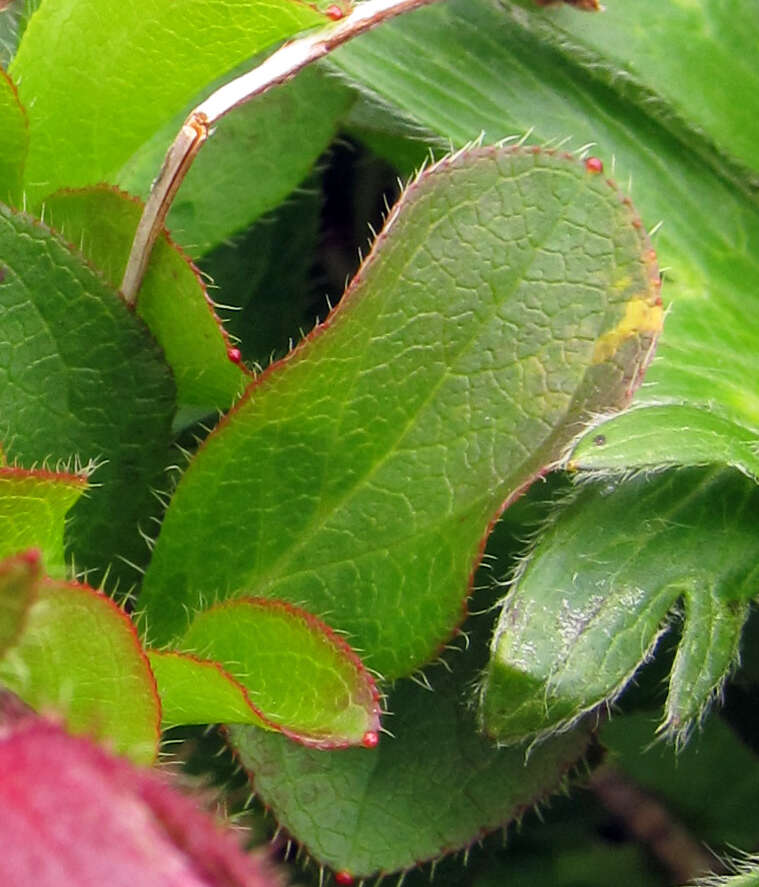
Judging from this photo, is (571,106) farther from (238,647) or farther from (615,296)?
(238,647)

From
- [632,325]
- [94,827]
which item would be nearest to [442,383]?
[632,325]

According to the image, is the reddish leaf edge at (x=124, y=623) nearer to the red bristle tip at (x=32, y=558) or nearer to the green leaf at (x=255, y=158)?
the red bristle tip at (x=32, y=558)

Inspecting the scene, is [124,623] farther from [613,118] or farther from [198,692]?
[613,118]

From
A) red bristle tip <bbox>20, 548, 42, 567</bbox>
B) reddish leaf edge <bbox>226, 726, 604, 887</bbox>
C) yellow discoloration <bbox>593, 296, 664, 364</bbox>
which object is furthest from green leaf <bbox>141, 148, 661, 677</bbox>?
red bristle tip <bbox>20, 548, 42, 567</bbox>

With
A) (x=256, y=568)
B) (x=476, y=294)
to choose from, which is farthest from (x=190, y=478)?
(x=476, y=294)

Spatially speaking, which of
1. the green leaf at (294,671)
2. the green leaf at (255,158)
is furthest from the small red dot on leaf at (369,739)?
the green leaf at (255,158)
